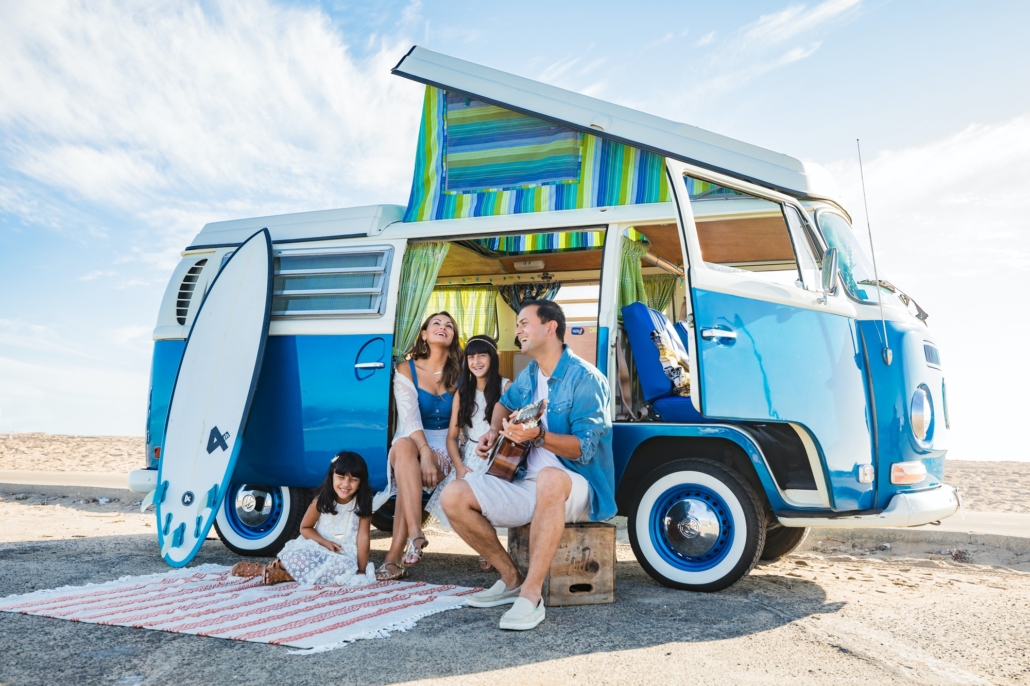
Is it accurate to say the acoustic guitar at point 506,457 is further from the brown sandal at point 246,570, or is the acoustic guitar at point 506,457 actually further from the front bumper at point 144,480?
the front bumper at point 144,480

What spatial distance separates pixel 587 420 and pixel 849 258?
2.06 metres

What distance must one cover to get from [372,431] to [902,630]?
3353 millimetres

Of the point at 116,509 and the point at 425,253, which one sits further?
the point at 116,509

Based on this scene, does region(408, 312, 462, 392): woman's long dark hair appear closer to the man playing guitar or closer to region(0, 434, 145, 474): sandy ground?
the man playing guitar

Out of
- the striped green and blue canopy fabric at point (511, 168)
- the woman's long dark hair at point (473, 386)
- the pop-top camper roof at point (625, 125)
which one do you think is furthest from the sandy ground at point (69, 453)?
the pop-top camper roof at point (625, 125)

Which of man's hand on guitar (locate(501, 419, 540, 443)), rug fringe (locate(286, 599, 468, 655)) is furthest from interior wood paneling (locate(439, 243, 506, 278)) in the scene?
rug fringe (locate(286, 599, 468, 655))

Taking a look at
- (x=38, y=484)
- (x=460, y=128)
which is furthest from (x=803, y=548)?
(x=38, y=484)

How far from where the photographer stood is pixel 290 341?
5.93 m

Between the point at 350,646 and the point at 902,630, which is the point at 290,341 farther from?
the point at 902,630

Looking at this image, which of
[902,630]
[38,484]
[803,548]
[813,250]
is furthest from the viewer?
[38,484]

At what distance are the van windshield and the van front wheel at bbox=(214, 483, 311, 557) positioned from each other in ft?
13.4

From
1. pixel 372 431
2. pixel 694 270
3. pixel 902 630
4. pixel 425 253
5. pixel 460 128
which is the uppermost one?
pixel 460 128

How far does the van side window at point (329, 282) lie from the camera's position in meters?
5.77

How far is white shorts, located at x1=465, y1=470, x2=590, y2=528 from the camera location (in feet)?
13.7
